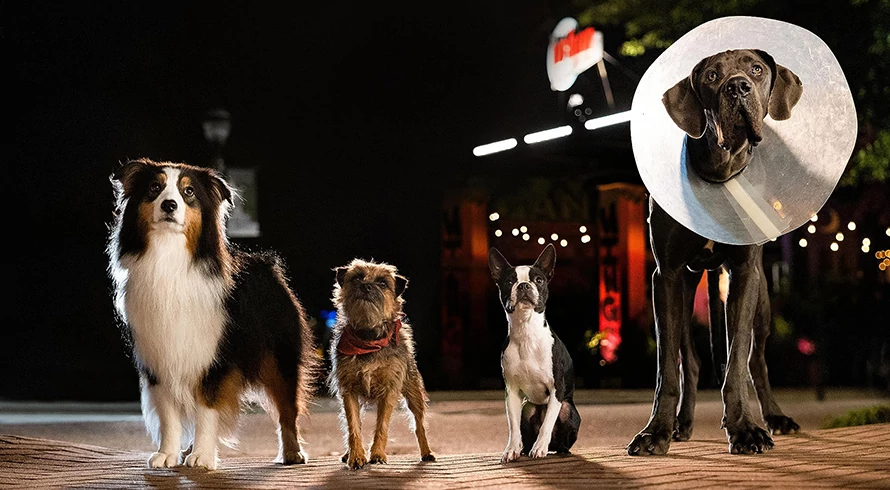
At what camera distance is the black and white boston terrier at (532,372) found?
5230 millimetres

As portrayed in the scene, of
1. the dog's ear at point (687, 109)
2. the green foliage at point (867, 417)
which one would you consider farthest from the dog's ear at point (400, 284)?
the green foliage at point (867, 417)

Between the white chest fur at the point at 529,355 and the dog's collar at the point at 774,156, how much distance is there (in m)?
0.93

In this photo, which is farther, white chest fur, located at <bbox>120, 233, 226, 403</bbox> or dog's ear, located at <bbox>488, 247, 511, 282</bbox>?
dog's ear, located at <bbox>488, 247, 511, 282</bbox>

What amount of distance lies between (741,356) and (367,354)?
200 centimetres

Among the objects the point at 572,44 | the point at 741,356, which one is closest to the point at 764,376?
the point at 741,356

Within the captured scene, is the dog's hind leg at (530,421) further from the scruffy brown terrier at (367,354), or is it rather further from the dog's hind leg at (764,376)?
the dog's hind leg at (764,376)

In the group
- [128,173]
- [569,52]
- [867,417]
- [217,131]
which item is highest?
[569,52]

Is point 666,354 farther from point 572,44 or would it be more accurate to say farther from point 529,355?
point 572,44

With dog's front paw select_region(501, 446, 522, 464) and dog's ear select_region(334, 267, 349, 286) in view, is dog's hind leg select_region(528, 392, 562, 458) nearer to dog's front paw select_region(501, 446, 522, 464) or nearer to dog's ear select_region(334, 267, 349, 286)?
dog's front paw select_region(501, 446, 522, 464)

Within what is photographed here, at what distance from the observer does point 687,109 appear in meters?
5.28

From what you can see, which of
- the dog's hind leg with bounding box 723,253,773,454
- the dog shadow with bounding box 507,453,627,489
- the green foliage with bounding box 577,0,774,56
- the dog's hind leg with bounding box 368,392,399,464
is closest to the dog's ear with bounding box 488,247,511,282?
the dog's hind leg with bounding box 368,392,399,464

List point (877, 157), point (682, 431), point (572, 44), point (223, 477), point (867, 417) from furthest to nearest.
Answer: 1. point (572, 44)
2. point (877, 157)
3. point (867, 417)
4. point (682, 431)
5. point (223, 477)

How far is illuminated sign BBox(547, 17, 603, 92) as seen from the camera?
17008 millimetres

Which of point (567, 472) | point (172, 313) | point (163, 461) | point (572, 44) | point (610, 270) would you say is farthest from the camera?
point (610, 270)
